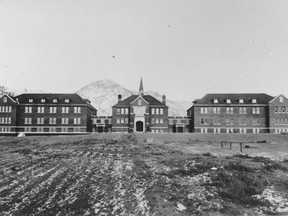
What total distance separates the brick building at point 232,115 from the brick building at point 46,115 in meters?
29.5

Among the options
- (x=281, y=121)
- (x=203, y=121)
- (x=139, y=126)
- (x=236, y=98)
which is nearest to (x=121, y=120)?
(x=139, y=126)

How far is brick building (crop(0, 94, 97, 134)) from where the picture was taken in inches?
2373

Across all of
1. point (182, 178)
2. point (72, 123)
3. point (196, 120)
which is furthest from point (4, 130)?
point (182, 178)

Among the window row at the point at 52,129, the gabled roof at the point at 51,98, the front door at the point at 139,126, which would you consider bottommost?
the window row at the point at 52,129

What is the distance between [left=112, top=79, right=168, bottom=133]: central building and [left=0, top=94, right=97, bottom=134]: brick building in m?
8.39

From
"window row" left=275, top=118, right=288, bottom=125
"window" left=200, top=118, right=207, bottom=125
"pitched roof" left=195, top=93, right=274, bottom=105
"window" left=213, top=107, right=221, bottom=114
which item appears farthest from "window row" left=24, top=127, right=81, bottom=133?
"window row" left=275, top=118, right=288, bottom=125

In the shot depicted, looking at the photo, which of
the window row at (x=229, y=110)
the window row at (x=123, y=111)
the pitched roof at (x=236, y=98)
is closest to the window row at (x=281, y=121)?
the window row at (x=229, y=110)

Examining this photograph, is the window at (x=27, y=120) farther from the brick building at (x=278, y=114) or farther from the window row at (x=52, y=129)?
the brick building at (x=278, y=114)

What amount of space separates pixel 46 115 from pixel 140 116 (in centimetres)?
2401

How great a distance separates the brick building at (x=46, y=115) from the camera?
198 ft

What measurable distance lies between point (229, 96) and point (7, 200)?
206 feet

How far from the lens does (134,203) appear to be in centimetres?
650

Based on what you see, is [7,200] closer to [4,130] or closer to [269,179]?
[269,179]

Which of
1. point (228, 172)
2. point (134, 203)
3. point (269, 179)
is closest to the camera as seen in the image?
point (134, 203)
